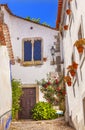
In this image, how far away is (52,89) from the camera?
17406 mm

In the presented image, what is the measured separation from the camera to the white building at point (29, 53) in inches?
719

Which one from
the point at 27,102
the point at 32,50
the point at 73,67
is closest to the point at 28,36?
the point at 32,50

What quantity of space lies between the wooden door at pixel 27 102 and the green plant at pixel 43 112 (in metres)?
1.26

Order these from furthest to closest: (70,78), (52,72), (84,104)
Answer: (52,72), (70,78), (84,104)

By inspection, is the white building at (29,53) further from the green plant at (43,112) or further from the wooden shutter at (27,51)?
the green plant at (43,112)

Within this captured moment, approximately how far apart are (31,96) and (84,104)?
1002cm

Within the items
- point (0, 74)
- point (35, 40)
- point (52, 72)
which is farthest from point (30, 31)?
point (0, 74)

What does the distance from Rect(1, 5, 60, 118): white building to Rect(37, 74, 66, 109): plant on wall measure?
38cm

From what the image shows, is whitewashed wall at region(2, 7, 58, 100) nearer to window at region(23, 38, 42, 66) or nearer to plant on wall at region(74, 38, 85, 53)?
window at region(23, 38, 42, 66)

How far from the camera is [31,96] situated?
18.4 meters

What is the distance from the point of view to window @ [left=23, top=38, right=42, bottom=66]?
18.7 meters

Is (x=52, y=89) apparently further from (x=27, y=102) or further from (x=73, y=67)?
(x=73, y=67)

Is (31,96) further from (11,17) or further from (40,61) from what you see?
(11,17)

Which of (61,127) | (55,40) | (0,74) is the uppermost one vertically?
(55,40)
